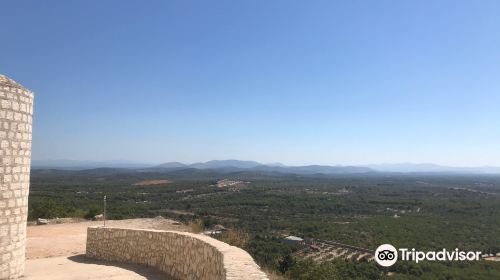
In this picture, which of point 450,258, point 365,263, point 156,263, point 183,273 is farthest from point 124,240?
point 450,258

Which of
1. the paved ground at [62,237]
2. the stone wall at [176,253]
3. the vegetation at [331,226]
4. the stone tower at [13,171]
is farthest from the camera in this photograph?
the vegetation at [331,226]

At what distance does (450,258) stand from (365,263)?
913cm

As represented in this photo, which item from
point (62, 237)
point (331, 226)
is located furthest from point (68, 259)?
point (331, 226)

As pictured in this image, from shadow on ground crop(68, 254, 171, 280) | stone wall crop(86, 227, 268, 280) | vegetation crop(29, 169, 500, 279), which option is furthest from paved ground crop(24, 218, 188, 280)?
vegetation crop(29, 169, 500, 279)

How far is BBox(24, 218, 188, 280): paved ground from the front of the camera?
25.1 feet

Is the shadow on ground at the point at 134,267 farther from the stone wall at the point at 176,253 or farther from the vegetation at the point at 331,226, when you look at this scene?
the vegetation at the point at 331,226

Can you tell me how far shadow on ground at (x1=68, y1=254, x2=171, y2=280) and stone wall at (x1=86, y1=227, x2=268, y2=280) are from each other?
12cm

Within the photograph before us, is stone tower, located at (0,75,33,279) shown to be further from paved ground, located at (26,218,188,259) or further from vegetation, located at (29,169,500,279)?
vegetation, located at (29,169,500,279)

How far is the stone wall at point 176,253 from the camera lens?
5.07 metres

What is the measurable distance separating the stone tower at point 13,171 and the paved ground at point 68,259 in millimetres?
668

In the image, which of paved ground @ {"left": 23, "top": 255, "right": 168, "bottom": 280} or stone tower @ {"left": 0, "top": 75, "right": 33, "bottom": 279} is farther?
paved ground @ {"left": 23, "top": 255, "right": 168, "bottom": 280}

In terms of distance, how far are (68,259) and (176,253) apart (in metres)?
3.92

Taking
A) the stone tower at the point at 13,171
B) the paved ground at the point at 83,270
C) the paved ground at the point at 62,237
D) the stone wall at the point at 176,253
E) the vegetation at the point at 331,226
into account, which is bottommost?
→ the vegetation at the point at 331,226

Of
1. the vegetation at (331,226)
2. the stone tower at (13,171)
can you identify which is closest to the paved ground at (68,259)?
the stone tower at (13,171)
